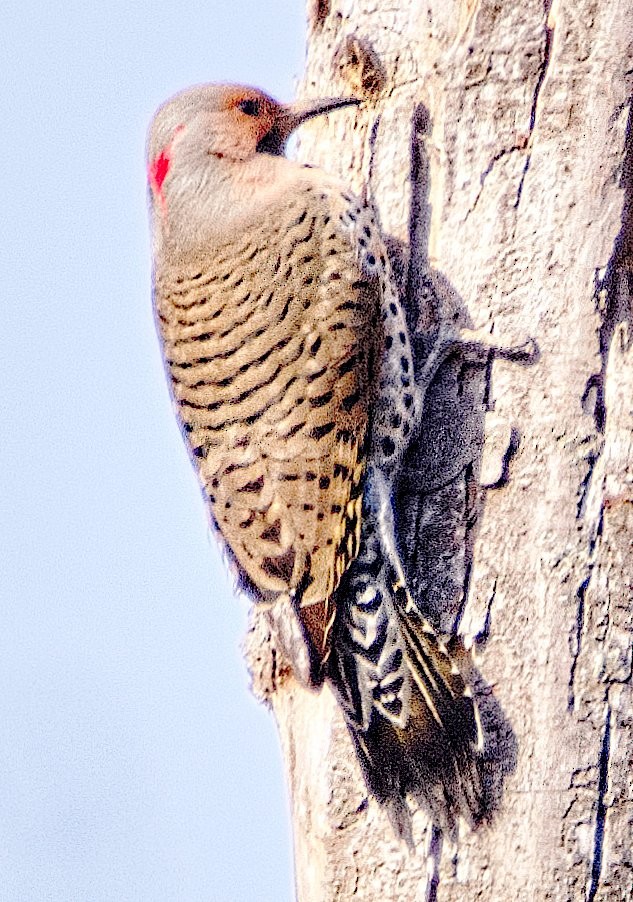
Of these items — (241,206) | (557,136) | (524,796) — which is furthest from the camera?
(241,206)

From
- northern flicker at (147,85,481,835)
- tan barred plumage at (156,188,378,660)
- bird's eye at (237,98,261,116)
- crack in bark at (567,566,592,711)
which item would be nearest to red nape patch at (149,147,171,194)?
northern flicker at (147,85,481,835)

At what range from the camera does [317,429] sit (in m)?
3.11

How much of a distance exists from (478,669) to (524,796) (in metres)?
0.28

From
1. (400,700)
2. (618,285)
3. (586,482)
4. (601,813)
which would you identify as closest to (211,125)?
(618,285)

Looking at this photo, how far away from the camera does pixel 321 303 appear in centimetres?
324

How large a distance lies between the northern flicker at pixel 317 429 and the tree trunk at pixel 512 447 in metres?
0.07

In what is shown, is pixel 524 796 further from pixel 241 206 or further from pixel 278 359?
pixel 241 206

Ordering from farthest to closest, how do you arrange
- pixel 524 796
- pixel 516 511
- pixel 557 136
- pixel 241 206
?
pixel 241 206 → pixel 557 136 → pixel 516 511 → pixel 524 796

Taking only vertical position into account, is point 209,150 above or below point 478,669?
above

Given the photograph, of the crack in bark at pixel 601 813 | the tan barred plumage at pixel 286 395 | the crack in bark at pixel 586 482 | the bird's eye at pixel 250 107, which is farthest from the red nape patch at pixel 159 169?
the crack in bark at pixel 601 813

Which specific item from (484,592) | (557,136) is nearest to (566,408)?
(484,592)

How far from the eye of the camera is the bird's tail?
9.29 feet

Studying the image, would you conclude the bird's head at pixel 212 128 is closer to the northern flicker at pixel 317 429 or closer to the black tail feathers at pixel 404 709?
the northern flicker at pixel 317 429

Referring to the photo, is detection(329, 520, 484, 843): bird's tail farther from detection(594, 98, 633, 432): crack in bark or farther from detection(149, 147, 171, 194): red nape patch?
detection(149, 147, 171, 194): red nape patch
